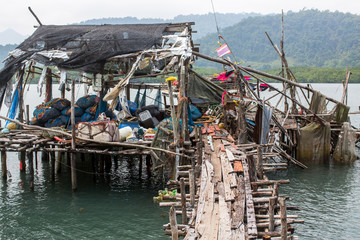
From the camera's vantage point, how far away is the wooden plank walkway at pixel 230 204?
705cm

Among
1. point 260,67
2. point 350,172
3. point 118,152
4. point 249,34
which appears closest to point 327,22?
point 249,34

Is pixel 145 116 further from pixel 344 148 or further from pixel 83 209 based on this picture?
pixel 344 148

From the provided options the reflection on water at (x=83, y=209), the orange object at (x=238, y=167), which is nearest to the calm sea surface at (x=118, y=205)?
the reflection on water at (x=83, y=209)

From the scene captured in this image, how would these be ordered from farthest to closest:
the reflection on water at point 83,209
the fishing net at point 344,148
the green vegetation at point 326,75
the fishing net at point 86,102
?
the green vegetation at point 326,75 < the fishing net at point 344,148 < the fishing net at point 86,102 < the reflection on water at point 83,209

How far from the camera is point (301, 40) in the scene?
356 ft

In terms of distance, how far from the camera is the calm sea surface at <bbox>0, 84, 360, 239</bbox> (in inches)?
471

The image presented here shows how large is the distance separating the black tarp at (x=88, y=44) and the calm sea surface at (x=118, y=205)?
4.53 meters

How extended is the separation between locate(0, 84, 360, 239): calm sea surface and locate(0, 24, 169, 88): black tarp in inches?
178

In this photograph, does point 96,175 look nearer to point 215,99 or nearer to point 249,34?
point 215,99

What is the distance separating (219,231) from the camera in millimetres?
7066

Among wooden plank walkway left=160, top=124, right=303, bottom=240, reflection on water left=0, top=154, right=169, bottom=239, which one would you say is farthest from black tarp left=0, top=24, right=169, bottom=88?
wooden plank walkway left=160, top=124, right=303, bottom=240

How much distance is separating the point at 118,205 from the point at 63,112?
485 centimetres

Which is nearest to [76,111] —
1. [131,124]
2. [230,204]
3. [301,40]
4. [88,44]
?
[131,124]

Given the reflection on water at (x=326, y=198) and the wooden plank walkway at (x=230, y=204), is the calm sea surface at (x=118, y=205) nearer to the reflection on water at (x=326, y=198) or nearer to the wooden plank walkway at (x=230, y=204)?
the reflection on water at (x=326, y=198)
